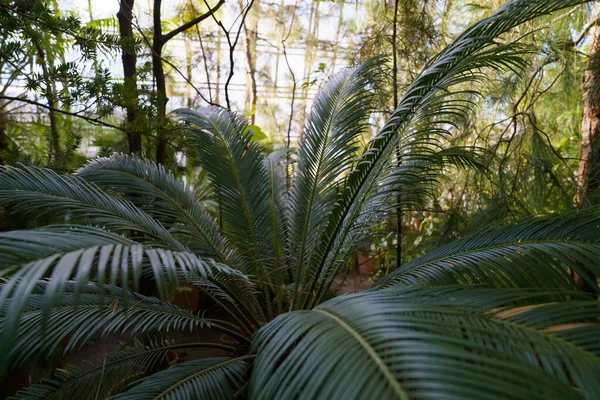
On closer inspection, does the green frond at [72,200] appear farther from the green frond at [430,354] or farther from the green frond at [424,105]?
the green frond at [430,354]

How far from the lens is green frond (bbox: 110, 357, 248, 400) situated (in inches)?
57.7

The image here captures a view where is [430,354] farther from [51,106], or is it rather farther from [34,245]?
[51,106]

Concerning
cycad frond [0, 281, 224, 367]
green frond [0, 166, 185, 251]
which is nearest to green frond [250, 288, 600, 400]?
cycad frond [0, 281, 224, 367]

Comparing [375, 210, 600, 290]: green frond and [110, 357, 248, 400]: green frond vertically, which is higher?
[375, 210, 600, 290]: green frond

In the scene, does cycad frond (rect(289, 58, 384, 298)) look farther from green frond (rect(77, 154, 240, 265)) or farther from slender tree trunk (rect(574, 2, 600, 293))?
slender tree trunk (rect(574, 2, 600, 293))

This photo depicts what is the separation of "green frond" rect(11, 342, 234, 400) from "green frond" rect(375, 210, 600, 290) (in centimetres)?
102

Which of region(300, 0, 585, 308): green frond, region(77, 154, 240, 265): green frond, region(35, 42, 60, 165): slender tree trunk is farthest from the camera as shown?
region(77, 154, 240, 265): green frond

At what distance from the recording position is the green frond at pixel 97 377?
1664mm

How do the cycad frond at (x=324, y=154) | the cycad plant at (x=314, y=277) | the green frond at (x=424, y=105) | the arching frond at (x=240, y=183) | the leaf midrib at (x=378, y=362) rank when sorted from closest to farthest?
the leaf midrib at (x=378, y=362) → the cycad plant at (x=314, y=277) → the green frond at (x=424, y=105) → the cycad frond at (x=324, y=154) → the arching frond at (x=240, y=183)

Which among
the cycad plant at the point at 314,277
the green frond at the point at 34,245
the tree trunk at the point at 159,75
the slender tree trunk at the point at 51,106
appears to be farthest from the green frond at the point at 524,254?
the slender tree trunk at the point at 51,106

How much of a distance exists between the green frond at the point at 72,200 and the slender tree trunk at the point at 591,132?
89.0 inches

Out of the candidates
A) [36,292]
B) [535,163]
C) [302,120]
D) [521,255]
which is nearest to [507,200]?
[535,163]

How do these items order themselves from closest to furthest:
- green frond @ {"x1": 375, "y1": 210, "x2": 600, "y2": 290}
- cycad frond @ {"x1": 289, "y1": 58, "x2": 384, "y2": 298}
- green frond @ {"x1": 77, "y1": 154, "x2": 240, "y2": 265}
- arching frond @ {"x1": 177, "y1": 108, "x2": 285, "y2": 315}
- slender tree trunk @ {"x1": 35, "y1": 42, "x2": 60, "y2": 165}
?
1. green frond @ {"x1": 375, "y1": 210, "x2": 600, "y2": 290}
2. slender tree trunk @ {"x1": 35, "y1": 42, "x2": 60, "y2": 165}
3. green frond @ {"x1": 77, "y1": 154, "x2": 240, "y2": 265}
4. cycad frond @ {"x1": 289, "y1": 58, "x2": 384, "y2": 298}
5. arching frond @ {"x1": 177, "y1": 108, "x2": 285, "y2": 315}

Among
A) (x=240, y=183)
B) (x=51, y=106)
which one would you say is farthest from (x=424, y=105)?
(x=51, y=106)
